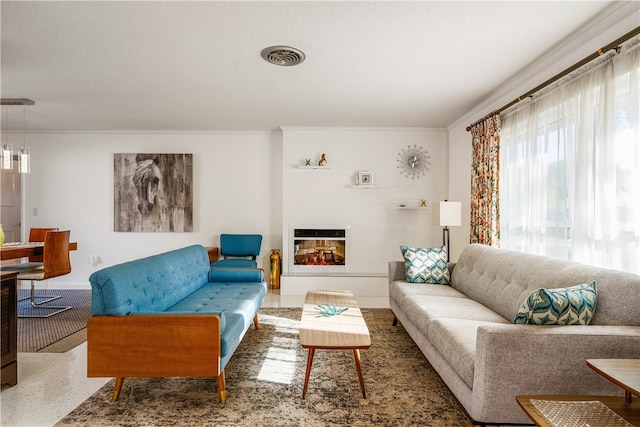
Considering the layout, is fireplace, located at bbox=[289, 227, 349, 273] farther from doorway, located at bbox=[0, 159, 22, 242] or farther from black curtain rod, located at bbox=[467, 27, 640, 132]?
doorway, located at bbox=[0, 159, 22, 242]

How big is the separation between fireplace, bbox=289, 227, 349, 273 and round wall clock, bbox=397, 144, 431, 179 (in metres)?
1.34

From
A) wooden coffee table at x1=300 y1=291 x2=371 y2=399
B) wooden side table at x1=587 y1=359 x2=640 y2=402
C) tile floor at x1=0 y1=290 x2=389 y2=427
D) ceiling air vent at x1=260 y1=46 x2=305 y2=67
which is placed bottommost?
tile floor at x1=0 y1=290 x2=389 y2=427

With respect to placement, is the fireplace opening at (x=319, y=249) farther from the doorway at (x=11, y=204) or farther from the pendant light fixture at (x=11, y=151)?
the doorway at (x=11, y=204)

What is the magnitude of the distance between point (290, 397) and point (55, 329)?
9.48ft

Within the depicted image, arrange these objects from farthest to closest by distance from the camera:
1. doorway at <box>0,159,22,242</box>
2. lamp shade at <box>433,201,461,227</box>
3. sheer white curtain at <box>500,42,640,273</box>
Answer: doorway at <box>0,159,22,242</box>, lamp shade at <box>433,201,461,227</box>, sheer white curtain at <box>500,42,640,273</box>

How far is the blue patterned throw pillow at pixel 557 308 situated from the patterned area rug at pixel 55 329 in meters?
3.62

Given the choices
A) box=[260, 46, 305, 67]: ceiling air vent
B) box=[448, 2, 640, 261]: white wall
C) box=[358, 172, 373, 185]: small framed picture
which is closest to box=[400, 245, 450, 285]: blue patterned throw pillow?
box=[448, 2, 640, 261]: white wall

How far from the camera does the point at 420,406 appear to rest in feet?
7.00

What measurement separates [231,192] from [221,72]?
2.72 meters

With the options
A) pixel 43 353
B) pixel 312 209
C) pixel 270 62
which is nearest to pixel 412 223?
pixel 312 209

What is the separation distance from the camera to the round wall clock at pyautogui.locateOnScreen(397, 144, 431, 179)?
18.0 ft

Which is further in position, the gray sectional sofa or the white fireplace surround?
the white fireplace surround

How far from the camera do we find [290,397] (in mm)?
2223

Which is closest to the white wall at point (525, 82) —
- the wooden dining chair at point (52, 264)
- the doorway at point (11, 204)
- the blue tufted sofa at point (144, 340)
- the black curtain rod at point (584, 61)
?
the black curtain rod at point (584, 61)
